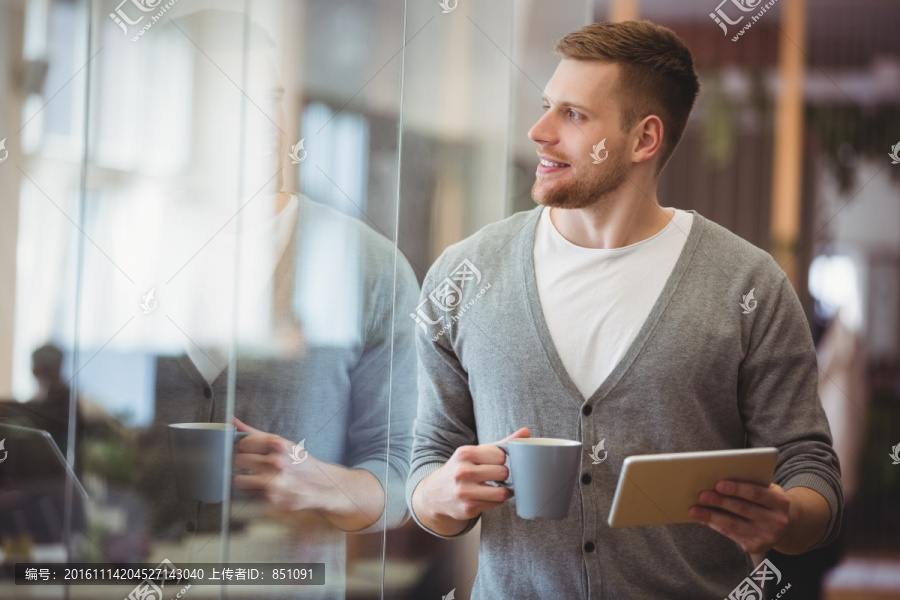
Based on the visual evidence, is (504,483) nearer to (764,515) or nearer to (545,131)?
(764,515)

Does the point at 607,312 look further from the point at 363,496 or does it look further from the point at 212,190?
the point at 212,190

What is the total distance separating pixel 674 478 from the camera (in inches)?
30.2

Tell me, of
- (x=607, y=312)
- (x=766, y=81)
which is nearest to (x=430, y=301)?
(x=607, y=312)

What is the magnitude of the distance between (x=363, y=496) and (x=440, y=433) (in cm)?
14

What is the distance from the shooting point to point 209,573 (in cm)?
104

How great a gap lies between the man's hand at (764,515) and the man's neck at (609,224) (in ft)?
1.21

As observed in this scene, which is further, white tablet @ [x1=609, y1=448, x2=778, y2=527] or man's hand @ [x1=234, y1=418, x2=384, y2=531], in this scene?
man's hand @ [x1=234, y1=418, x2=384, y2=531]

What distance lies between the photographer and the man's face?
1023 mm

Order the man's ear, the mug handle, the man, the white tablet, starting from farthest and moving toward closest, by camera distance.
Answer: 1. the man's ear
2. the man
3. the mug handle
4. the white tablet

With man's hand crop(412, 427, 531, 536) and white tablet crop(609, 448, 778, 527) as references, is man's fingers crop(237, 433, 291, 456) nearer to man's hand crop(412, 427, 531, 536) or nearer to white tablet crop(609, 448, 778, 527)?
man's hand crop(412, 427, 531, 536)
